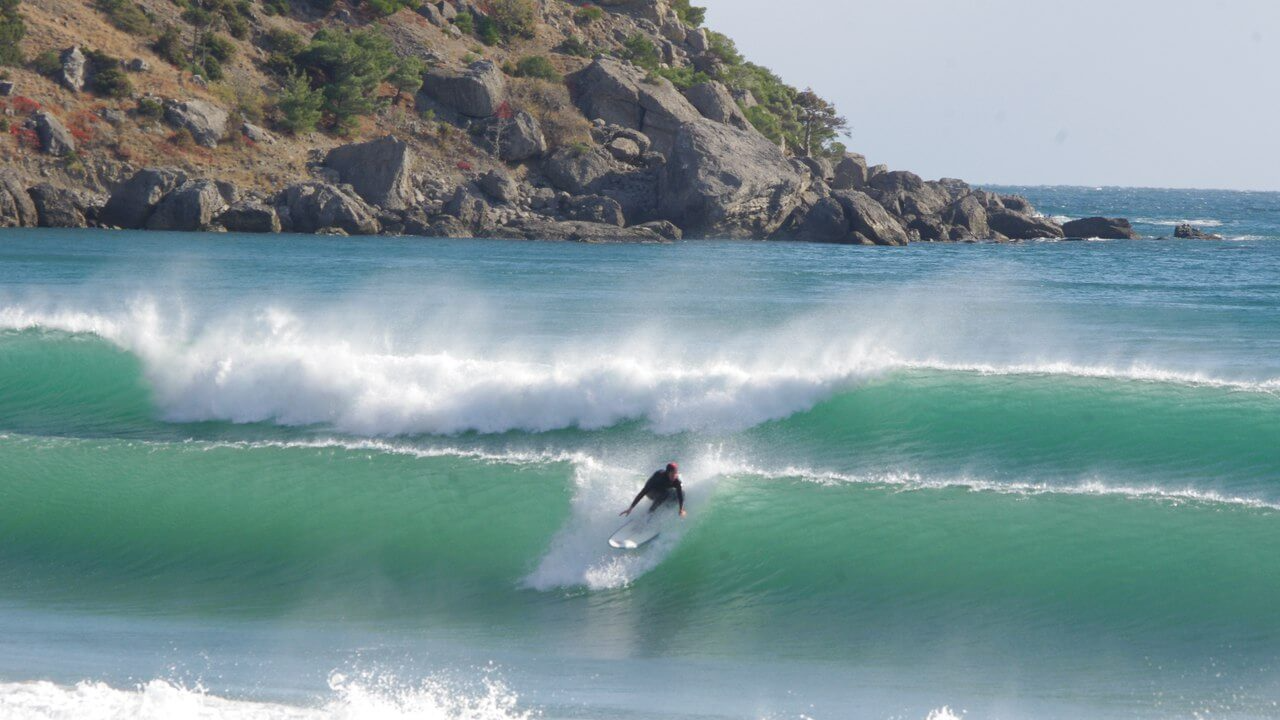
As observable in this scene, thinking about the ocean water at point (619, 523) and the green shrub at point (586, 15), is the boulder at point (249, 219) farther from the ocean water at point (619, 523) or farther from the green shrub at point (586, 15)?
the green shrub at point (586, 15)

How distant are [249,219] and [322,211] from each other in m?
2.73

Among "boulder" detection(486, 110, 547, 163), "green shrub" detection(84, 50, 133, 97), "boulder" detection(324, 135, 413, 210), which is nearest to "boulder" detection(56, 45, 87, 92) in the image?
"green shrub" detection(84, 50, 133, 97)

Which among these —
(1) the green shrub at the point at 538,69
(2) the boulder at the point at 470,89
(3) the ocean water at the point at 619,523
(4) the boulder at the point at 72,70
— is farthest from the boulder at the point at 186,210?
(3) the ocean water at the point at 619,523

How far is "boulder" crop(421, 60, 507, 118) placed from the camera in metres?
54.2

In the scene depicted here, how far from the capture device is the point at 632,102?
5594cm

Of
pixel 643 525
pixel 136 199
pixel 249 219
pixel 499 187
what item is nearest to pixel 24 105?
pixel 136 199

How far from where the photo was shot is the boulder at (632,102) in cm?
5453

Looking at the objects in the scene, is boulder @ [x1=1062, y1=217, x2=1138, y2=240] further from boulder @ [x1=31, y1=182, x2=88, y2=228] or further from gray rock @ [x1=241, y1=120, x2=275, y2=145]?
boulder @ [x1=31, y1=182, x2=88, y2=228]

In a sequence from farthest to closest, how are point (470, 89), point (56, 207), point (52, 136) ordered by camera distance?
point (470, 89) < point (52, 136) < point (56, 207)

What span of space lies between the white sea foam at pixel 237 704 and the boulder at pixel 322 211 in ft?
123

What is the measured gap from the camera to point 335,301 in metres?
25.3

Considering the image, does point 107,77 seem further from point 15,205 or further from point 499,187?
point 499,187

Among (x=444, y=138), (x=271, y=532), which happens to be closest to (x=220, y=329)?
(x=271, y=532)

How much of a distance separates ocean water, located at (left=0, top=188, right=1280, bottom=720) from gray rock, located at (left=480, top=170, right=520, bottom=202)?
28.6 m
